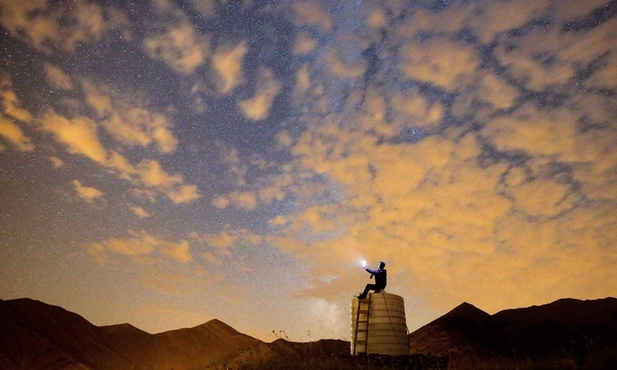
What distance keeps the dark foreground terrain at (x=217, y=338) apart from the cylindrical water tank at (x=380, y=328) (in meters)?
12.5

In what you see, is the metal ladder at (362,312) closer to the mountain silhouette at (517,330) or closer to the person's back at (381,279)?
the person's back at (381,279)

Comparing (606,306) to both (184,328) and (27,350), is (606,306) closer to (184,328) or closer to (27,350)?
(184,328)

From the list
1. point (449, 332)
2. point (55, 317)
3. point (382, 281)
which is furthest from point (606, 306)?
point (55, 317)

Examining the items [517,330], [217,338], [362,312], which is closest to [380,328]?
[362,312]

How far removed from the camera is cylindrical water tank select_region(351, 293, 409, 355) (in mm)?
18609

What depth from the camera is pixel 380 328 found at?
18766 mm

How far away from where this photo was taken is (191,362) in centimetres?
5731

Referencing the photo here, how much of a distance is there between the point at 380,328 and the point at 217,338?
53.6 metres

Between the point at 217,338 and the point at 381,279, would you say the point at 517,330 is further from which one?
the point at 217,338

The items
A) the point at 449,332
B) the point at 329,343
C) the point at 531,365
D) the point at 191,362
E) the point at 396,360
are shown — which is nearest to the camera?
the point at 531,365

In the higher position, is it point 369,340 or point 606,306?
point 606,306

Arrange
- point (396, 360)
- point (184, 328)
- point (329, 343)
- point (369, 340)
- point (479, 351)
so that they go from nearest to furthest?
point (396, 360) < point (369, 340) < point (479, 351) < point (329, 343) < point (184, 328)

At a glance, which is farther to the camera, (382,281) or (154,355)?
(154,355)

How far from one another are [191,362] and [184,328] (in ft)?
35.1
